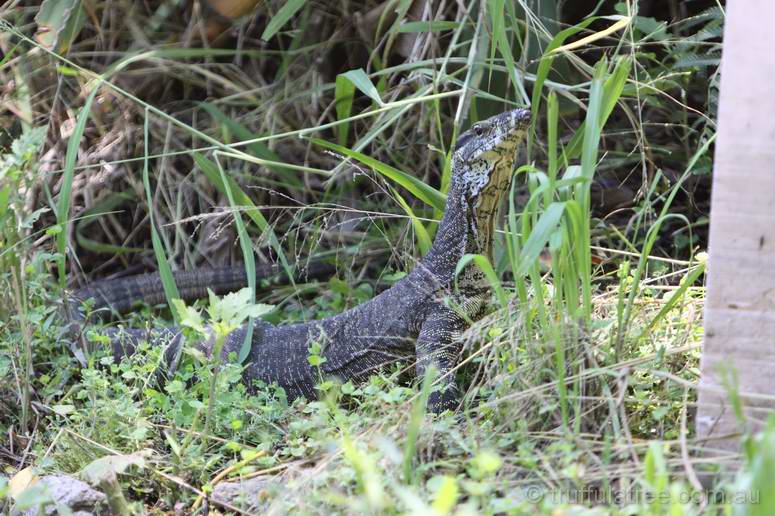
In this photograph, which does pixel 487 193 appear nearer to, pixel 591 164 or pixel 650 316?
pixel 650 316

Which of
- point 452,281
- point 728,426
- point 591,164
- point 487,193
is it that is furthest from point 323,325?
point 728,426

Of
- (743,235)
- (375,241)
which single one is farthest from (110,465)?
(375,241)

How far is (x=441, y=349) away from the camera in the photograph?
11.4 ft

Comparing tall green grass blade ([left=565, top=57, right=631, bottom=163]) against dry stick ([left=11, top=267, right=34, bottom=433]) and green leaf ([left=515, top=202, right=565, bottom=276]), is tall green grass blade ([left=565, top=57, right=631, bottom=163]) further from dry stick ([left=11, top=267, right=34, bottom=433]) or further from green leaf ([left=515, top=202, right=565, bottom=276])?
dry stick ([left=11, top=267, right=34, bottom=433])

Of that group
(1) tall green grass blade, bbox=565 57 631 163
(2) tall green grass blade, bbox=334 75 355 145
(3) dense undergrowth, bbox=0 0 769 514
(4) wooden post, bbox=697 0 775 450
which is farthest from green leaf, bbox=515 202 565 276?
(2) tall green grass blade, bbox=334 75 355 145

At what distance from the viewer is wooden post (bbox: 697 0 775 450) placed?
2.12 metres

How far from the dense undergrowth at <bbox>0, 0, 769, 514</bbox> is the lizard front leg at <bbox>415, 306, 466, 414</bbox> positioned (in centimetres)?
8

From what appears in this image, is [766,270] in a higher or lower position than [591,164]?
lower

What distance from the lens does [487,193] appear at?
364cm

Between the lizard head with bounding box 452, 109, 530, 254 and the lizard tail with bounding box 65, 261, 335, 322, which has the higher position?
the lizard head with bounding box 452, 109, 530, 254

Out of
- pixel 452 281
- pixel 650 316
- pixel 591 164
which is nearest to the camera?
pixel 591 164

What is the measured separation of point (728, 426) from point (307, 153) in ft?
10.4

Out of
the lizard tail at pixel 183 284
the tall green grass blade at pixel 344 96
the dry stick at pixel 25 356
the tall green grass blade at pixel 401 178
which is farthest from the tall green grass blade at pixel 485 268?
the lizard tail at pixel 183 284

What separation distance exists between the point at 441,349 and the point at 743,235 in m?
1.50
